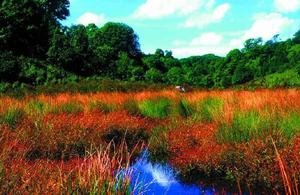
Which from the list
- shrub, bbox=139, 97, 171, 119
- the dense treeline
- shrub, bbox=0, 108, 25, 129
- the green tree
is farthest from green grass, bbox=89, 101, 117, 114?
the green tree

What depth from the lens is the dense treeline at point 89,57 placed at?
32.4 m

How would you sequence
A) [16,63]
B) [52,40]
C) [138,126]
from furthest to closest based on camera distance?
1. [52,40]
2. [16,63]
3. [138,126]

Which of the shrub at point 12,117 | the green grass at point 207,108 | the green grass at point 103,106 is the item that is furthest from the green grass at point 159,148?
the green grass at point 103,106

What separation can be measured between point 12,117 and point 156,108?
5.28 m

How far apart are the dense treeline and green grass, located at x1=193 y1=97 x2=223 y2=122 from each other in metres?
16.3

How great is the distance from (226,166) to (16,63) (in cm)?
2468

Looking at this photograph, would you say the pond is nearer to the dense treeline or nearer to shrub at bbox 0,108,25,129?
shrub at bbox 0,108,25,129

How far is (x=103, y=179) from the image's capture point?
13.6ft

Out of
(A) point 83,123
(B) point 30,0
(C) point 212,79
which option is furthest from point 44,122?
(C) point 212,79

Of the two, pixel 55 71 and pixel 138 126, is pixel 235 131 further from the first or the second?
pixel 55 71

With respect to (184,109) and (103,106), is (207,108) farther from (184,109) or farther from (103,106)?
(103,106)

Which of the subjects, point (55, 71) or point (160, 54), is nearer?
point (55, 71)

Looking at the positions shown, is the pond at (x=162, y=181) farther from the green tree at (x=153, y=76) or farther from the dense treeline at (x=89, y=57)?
the green tree at (x=153, y=76)

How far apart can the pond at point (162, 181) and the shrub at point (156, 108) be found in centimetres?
548
